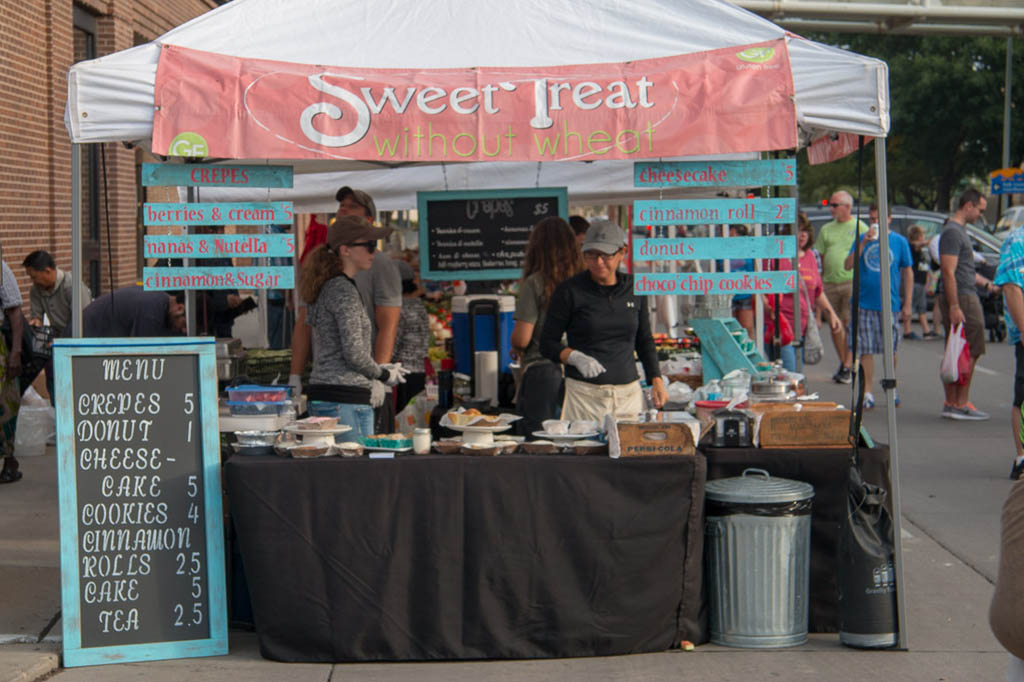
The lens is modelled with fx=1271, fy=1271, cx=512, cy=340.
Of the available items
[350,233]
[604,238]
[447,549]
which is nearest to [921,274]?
[604,238]

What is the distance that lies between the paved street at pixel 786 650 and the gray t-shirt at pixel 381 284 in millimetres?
2502

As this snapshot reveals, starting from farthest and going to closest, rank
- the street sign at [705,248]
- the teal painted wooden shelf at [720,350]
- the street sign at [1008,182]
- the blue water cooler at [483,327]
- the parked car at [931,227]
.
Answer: the street sign at [1008,182] < the parked car at [931,227] < the blue water cooler at [483,327] < the teal painted wooden shelf at [720,350] < the street sign at [705,248]

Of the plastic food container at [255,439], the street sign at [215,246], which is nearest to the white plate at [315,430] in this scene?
the plastic food container at [255,439]

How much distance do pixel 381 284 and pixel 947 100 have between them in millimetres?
33580

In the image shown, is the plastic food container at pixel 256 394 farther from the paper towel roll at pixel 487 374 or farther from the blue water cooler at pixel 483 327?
the blue water cooler at pixel 483 327

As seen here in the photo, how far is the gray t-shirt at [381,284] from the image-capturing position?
332 inches

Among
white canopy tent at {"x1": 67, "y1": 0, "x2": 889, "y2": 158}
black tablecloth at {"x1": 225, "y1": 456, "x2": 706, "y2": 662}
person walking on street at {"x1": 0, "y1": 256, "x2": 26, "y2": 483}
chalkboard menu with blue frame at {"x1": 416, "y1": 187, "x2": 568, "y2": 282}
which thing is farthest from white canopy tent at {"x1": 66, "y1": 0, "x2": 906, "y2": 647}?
chalkboard menu with blue frame at {"x1": 416, "y1": 187, "x2": 568, "y2": 282}

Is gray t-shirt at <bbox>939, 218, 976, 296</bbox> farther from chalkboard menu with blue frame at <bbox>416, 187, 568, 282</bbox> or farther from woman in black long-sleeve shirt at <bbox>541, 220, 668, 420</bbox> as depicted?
woman in black long-sleeve shirt at <bbox>541, 220, 668, 420</bbox>

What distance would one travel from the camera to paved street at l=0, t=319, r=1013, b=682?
17.7 ft

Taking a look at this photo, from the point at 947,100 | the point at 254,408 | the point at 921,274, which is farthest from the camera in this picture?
the point at 947,100

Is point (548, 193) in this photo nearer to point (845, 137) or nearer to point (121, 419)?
point (845, 137)

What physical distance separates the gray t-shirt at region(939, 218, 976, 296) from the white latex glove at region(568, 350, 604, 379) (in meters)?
5.88

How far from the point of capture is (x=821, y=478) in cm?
582

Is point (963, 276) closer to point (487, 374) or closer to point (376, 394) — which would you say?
point (487, 374)
